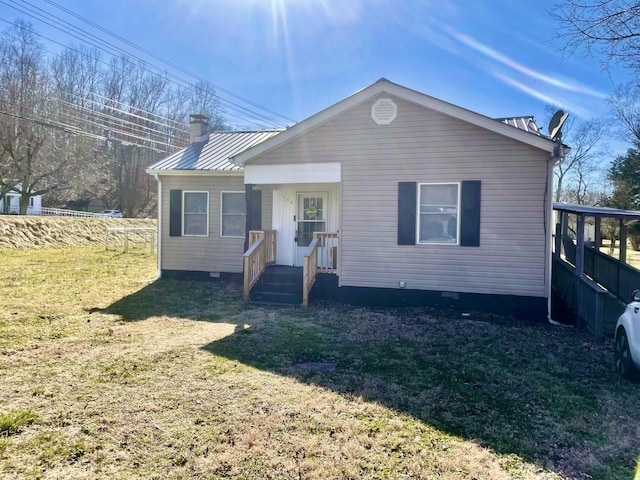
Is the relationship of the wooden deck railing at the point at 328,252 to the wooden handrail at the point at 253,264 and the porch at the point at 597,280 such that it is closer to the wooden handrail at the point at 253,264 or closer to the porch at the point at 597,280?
the wooden handrail at the point at 253,264

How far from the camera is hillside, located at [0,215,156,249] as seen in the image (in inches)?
771

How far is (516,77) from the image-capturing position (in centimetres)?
1200

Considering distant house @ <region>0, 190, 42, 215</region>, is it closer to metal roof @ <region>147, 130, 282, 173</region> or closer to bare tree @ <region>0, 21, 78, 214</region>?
bare tree @ <region>0, 21, 78, 214</region>

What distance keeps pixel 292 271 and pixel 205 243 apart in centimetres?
294

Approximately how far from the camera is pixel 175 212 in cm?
1125

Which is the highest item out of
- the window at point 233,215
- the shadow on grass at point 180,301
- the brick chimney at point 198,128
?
the brick chimney at point 198,128

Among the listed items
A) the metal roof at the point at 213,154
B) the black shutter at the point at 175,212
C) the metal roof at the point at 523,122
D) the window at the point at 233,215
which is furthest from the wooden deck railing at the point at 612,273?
the black shutter at the point at 175,212

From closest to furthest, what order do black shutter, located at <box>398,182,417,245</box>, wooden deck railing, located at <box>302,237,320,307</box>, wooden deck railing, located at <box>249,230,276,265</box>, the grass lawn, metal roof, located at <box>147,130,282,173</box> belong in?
the grass lawn < black shutter, located at <box>398,182,417,245</box> < wooden deck railing, located at <box>302,237,320,307</box> < wooden deck railing, located at <box>249,230,276,265</box> < metal roof, located at <box>147,130,282,173</box>

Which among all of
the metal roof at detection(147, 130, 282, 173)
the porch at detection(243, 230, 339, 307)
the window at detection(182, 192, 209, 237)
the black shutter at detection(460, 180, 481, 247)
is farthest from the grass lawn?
the metal roof at detection(147, 130, 282, 173)

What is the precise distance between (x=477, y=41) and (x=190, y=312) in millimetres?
9079

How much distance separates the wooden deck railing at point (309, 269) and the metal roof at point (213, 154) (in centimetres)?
285

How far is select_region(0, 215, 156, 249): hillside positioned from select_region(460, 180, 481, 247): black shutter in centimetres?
1972

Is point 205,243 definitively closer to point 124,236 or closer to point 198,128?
point 198,128

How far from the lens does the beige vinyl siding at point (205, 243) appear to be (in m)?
10.9
